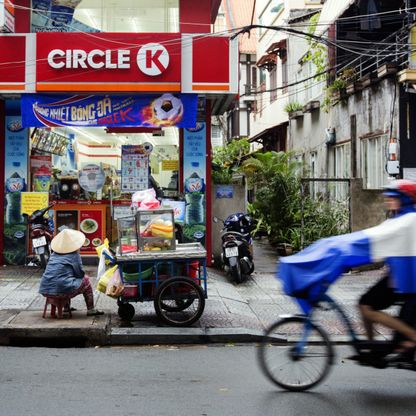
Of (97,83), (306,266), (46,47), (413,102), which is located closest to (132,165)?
(97,83)

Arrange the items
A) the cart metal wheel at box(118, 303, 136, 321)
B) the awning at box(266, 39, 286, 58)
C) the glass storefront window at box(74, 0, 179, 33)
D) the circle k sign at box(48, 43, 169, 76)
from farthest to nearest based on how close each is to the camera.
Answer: the awning at box(266, 39, 286, 58)
the glass storefront window at box(74, 0, 179, 33)
the circle k sign at box(48, 43, 169, 76)
the cart metal wheel at box(118, 303, 136, 321)

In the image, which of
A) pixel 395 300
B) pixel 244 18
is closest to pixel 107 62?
pixel 395 300

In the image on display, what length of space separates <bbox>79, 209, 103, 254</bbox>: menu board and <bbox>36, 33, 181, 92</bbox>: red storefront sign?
2.48m

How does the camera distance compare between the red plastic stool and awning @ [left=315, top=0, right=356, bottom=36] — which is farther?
awning @ [left=315, top=0, right=356, bottom=36]

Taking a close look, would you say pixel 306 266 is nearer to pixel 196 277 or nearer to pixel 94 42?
pixel 196 277

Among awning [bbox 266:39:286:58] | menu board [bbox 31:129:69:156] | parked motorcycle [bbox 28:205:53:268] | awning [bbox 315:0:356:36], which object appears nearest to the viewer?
parked motorcycle [bbox 28:205:53:268]

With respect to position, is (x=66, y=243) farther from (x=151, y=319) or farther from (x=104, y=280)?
(x=151, y=319)

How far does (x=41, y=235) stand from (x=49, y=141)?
2436mm

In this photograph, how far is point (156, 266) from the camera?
874cm

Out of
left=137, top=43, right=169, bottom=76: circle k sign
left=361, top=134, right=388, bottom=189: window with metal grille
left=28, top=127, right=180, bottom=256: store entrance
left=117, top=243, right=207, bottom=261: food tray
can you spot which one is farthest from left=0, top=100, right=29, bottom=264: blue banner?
left=361, top=134, right=388, bottom=189: window with metal grille

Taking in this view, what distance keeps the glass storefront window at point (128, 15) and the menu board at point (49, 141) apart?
7.63ft

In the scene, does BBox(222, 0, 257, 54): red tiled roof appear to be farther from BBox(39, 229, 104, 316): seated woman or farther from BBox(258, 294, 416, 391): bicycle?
BBox(258, 294, 416, 391): bicycle

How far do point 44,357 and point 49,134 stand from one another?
24.3ft

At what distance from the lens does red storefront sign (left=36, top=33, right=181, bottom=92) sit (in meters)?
12.5
